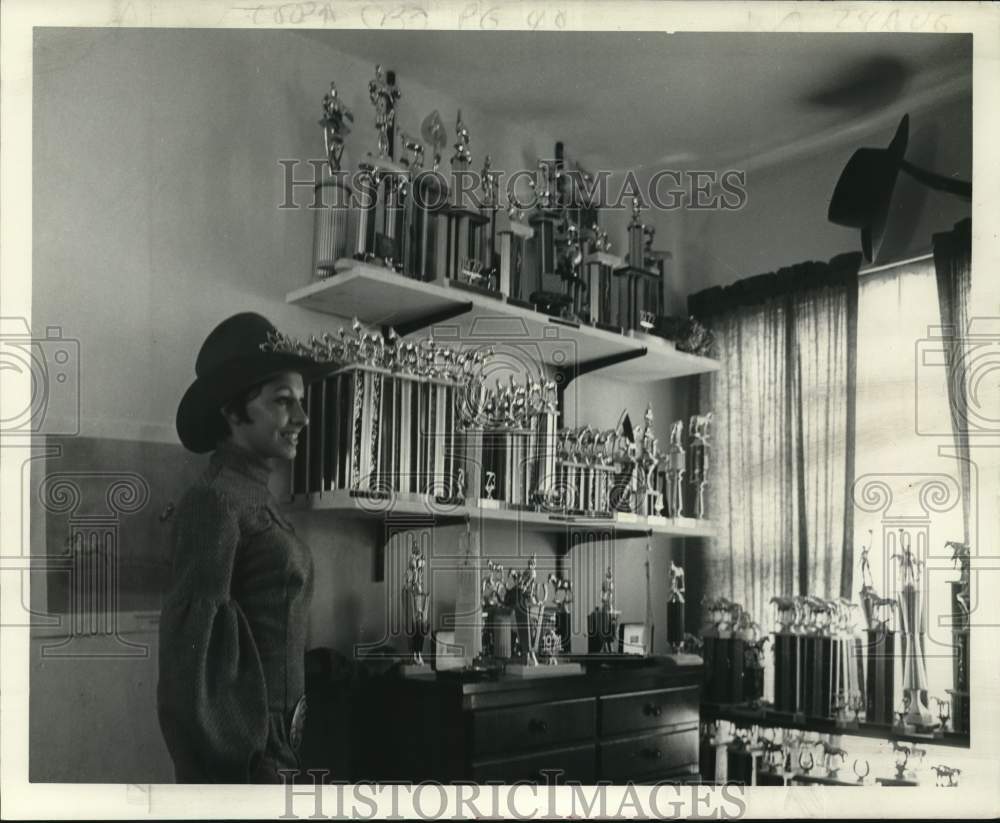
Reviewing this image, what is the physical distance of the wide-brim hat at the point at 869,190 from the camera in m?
2.62

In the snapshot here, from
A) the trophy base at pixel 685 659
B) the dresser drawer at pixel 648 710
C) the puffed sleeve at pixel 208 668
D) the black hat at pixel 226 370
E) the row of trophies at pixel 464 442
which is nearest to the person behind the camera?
the puffed sleeve at pixel 208 668

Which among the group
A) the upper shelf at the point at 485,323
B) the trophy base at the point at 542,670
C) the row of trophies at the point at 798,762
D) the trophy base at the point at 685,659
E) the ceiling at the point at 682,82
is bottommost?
the row of trophies at the point at 798,762

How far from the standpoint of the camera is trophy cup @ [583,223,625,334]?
2734 mm

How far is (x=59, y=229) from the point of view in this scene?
2.21 meters

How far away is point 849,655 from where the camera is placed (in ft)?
8.55

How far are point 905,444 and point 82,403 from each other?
1842mm

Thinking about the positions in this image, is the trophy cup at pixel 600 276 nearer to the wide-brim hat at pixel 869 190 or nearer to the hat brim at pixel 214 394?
the wide-brim hat at pixel 869 190

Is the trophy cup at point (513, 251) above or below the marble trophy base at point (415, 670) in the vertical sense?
above

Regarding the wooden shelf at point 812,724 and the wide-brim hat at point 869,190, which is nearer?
the wooden shelf at point 812,724

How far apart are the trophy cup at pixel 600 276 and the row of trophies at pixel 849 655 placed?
Answer: 777mm

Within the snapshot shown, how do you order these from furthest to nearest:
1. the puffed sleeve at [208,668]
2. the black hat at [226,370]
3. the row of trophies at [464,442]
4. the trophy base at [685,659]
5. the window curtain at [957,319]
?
1. the trophy base at [685,659]
2. the window curtain at [957,319]
3. the row of trophies at [464,442]
4. the black hat at [226,370]
5. the puffed sleeve at [208,668]

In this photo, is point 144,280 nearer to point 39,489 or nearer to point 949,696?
point 39,489

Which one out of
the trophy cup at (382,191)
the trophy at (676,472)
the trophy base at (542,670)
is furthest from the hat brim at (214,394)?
the trophy at (676,472)

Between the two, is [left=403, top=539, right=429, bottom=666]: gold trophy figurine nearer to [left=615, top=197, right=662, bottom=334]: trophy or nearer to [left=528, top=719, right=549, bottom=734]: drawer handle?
[left=528, top=719, right=549, bottom=734]: drawer handle
